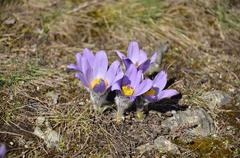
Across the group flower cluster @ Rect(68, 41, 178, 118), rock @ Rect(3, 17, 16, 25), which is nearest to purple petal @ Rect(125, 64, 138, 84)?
flower cluster @ Rect(68, 41, 178, 118)

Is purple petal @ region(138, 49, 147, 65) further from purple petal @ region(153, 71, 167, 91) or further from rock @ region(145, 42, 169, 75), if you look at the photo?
rock @ region(145, 42, 169, 75)

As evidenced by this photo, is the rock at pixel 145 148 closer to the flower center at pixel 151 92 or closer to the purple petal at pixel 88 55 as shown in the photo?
the flower center at pixel 151 92

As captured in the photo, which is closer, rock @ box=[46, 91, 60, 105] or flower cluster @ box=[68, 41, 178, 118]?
flower cluster @ box=[68, 41, 178, 118]

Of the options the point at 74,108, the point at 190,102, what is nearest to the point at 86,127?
the point at 74,108

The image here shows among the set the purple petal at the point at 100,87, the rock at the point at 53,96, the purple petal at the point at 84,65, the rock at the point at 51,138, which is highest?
the purple petal at the point at 84,65

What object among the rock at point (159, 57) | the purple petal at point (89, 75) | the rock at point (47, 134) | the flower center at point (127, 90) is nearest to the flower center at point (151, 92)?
the flower center at point (127, 90)

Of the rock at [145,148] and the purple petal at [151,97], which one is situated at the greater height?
the purple petal at [151,97]

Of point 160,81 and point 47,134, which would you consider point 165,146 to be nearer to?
point 160,81
